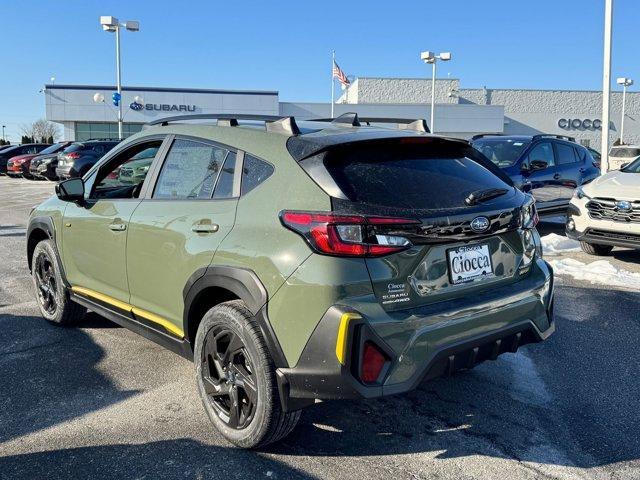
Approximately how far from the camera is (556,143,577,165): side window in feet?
35.1

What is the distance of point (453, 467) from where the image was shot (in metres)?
2.88

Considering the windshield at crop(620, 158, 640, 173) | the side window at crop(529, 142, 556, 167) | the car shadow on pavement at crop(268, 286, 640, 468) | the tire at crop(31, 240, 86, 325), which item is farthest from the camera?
the side window at crop(529, 142, 556, 167)

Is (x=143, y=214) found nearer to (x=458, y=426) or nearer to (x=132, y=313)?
(x=132, y=313)

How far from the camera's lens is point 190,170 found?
3523mm

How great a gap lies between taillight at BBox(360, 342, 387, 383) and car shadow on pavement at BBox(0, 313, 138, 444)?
1837mm

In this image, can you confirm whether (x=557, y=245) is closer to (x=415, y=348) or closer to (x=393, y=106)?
(x=415, y=348)

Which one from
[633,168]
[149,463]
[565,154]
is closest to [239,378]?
[149,463]

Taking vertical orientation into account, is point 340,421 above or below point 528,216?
below

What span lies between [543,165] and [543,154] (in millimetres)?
278

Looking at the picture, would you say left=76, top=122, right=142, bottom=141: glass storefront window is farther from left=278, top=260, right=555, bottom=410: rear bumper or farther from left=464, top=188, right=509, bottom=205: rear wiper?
left=278, top=260, right=555, bottom=410: rear bumper

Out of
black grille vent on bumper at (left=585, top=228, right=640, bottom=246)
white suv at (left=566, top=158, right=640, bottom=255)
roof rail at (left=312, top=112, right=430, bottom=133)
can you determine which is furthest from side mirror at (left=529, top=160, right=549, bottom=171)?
roof rail at (left=312, top=112, right=430, bottom=133)

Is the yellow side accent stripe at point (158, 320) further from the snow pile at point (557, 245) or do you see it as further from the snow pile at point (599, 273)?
the snow pile at point (557, 245)

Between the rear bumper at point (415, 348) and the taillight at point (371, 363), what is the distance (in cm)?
3

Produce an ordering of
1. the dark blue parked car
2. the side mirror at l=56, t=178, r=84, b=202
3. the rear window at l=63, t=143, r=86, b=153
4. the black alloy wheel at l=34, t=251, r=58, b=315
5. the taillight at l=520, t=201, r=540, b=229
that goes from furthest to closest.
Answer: the rear window at l=63, t=143, r=86, b=153 < the dark blue parked car < the black alloy wheel at l=34, t=251, r=58, b=315 < the side mirror at l=56, t=178, r=84, b=202 < the taillight at l=520, t=201, r=540, b=229
